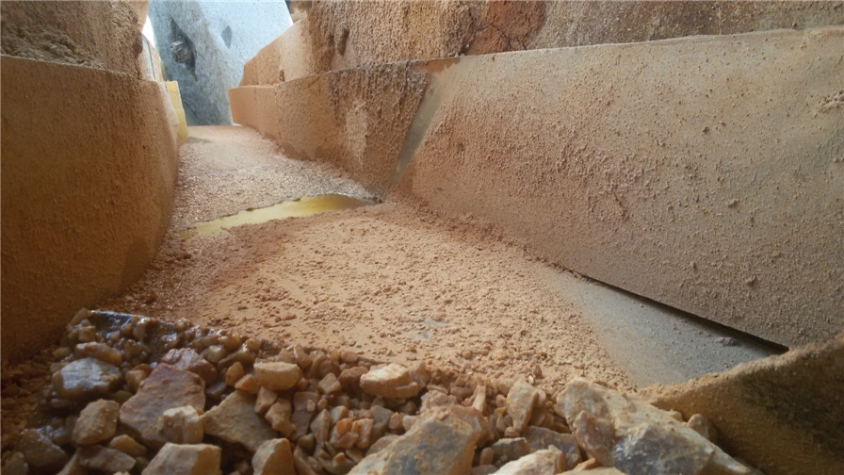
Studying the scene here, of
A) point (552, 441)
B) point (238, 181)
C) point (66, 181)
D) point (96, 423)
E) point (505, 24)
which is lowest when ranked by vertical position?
point (552, 441)

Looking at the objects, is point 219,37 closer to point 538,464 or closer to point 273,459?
point 273,459

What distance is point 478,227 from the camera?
1.67 meters

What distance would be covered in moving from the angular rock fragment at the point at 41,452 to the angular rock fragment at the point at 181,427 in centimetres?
15

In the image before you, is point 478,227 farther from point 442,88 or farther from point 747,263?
point 747,263

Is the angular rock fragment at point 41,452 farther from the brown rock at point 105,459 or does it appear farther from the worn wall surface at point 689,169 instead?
the worn wall surface at point 689,169

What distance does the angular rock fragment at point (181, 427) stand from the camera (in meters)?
0.81

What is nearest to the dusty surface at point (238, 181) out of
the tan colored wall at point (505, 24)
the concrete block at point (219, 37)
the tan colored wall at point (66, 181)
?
the tan colored wall at point (66, 181)

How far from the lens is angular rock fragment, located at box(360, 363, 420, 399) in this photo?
87 cm

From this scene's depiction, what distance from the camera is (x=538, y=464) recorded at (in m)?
0.73

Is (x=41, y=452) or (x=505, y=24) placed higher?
(x=505, y=24)

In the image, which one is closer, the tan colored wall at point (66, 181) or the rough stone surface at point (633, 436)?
the rough stone surface at point (633, 436)

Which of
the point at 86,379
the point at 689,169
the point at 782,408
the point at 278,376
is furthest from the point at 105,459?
the point at 689,169

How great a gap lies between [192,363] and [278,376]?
183mm

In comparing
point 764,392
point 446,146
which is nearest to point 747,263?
point 764,392
